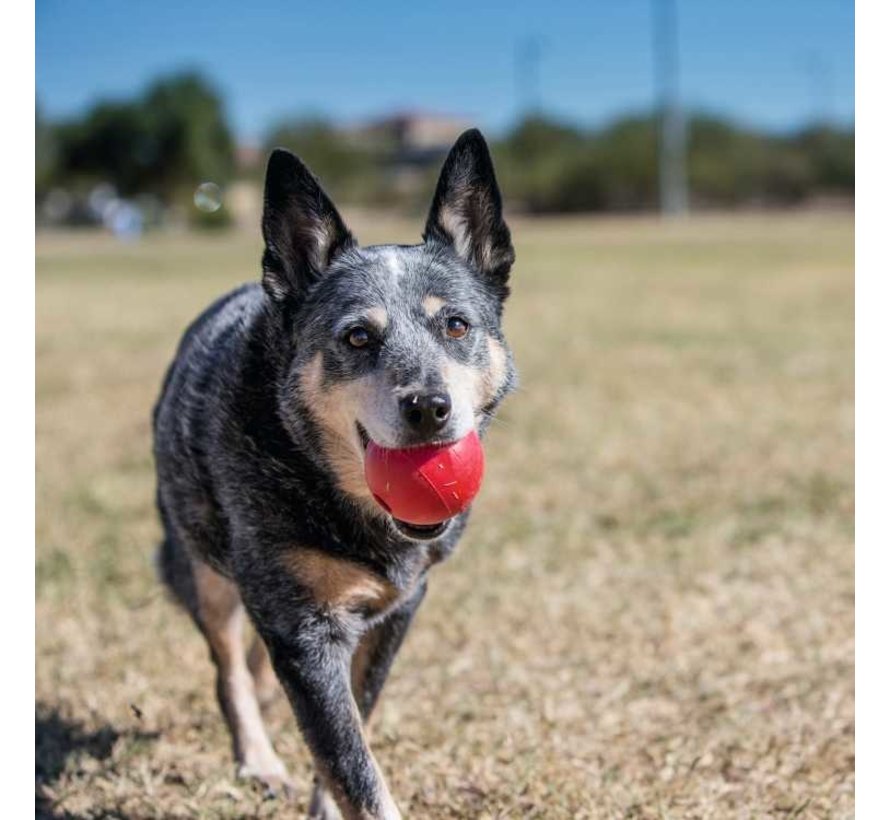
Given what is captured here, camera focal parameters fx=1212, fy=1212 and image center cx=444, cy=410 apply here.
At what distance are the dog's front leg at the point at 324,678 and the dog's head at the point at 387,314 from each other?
327 millimetres

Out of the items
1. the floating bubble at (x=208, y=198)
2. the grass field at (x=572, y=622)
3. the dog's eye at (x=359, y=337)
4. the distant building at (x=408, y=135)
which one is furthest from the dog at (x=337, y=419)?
the distant building at (x=408, y=135)

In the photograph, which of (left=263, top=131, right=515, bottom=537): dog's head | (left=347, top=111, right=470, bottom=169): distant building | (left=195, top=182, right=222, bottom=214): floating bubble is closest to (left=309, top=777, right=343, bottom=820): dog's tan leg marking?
(left=263, top=131, right=515, bottom=537): dog's head

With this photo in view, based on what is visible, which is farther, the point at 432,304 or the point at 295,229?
the point at 295,229

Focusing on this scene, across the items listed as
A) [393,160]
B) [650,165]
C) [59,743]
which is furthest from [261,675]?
[393,160]

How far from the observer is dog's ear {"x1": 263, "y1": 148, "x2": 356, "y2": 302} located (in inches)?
136

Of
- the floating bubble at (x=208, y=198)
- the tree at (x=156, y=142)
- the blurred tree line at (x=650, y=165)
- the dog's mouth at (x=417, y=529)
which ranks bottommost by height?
the blurred tree line at (x=650, y=165)

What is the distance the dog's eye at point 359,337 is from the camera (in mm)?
3285

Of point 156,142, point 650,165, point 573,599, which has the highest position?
point 573,599

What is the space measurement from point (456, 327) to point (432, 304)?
93 millimetres

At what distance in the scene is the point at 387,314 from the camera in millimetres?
3326

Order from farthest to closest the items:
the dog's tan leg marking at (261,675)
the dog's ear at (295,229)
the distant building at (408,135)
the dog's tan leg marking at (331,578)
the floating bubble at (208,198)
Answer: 1. the distant building at (408,135)
2. the floating bubble at (208,198)
3. the dog's tan leg marking at (261,675)
4. the dog's ear at (295,229)
5. the dog's tan leg marking at (331,578)

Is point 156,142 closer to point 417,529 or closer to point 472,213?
point 472,213

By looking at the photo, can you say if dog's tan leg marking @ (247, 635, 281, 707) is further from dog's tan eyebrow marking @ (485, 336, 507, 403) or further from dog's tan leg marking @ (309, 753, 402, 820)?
dog's tan eyebrow marking @ (485, 336, 507, 403)

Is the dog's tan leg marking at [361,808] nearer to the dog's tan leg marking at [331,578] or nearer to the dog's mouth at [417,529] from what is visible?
the dog's tan leg marking at [331,578]
